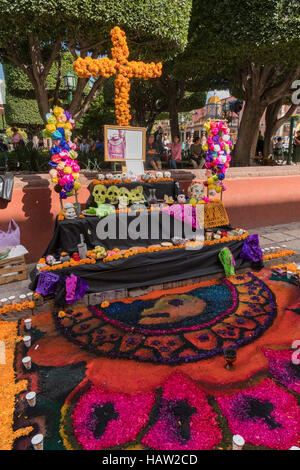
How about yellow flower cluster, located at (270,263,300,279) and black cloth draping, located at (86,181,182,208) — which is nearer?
yellow flower cluster, located at (270,263,300,279)

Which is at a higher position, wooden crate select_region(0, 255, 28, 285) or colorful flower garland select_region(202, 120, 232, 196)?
colorful flower garland select_region(202, 120, 232, 196)

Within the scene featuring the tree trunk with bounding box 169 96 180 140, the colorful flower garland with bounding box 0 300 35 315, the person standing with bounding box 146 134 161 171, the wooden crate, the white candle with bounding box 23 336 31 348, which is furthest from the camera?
the tree trunk with bounding box 169 96 180 140

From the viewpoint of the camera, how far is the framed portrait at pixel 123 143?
231 inches

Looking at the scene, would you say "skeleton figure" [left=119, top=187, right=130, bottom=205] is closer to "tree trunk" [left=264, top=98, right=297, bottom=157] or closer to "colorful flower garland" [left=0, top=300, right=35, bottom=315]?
"colorful flower garland" [left=0, top=300, right=35, bottom=315]

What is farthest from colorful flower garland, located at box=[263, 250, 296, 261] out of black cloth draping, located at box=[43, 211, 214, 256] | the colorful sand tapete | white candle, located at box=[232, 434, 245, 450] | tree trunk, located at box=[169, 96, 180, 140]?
tree trunk, located at box=[169, 96, 180, 140]

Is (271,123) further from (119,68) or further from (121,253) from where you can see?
(121,253)

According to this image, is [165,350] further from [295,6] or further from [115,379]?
[295,6]

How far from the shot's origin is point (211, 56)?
959 cm

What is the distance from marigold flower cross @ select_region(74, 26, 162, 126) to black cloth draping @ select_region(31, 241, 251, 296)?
3062 millimetres

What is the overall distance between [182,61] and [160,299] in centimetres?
914

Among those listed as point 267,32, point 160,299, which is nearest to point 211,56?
point 267,32

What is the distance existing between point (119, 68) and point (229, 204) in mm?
4485

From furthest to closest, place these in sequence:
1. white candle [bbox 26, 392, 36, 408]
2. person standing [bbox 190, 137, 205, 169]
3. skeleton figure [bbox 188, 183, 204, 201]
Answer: person standing [bbox 190, 137, 205, 169], skeleton figure [bbox 188, 183, 204, 201], white candle [bbox 26, 392, 36, 408]

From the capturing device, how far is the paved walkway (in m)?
4.99
